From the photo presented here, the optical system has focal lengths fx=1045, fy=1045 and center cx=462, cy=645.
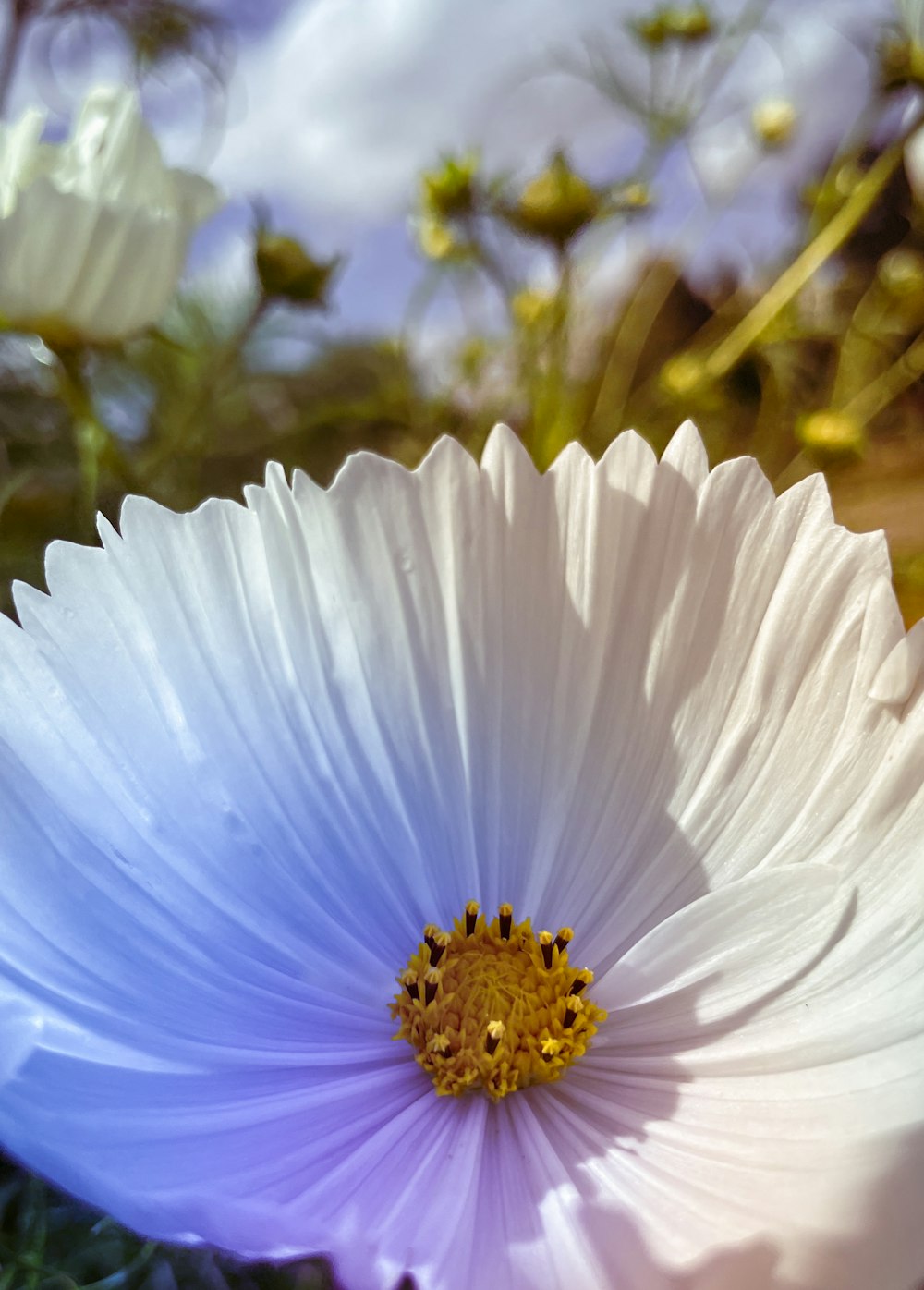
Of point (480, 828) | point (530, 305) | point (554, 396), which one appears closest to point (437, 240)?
point (530, 305)

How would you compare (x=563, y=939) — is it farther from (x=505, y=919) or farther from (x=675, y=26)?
(x=675, y=26)

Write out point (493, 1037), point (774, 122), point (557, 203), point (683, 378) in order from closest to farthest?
point (493, 1037) < point (557, 203) < point (683, 378) < point (774, 122)

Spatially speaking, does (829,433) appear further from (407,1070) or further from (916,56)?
(407,1070)

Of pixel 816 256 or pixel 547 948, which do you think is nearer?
pixel 547 948

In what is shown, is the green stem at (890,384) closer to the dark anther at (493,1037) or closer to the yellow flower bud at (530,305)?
the yellow flower bud at (530,305)

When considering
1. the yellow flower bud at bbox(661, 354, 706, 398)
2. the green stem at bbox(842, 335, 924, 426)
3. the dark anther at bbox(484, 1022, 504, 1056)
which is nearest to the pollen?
the dark anther at bbox(484, 1022, 504, 1056)

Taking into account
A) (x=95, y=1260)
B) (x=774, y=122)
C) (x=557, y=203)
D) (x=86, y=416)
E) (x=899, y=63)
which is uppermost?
(x=774, y=122)

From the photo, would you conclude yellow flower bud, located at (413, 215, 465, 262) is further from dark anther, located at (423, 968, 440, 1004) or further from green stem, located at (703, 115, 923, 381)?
dark anther, located at (423, 968, 440, 1004)
